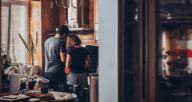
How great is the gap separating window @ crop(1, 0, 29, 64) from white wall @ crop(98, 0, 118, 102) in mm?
4224

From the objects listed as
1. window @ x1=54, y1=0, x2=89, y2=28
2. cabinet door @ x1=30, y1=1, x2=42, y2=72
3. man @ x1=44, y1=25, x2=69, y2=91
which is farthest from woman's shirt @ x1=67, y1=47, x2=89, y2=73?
cabinet door @ x1=30, y1=1, x2=42, y2=72

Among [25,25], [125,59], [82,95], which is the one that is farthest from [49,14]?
[125,59]

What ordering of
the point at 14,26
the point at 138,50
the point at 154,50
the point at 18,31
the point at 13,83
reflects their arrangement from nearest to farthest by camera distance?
1. the point at 154,50
2. the point at 138,50
3. the point at 13,83
4. the point at 14,26
5. the point at 18,31

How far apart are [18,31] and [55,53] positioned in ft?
10.1

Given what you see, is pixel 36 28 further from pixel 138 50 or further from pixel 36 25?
pixel 138 50

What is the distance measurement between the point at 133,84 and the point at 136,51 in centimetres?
26

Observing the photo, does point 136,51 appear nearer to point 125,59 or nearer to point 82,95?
point 125,59

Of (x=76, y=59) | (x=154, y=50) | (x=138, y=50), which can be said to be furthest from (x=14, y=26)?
(x=154, y=50)

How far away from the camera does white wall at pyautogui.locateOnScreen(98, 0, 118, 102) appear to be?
2146mm

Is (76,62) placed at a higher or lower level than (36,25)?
lower

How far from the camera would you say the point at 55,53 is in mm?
3467

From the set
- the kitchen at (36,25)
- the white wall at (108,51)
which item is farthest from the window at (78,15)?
the white wall at (108,51)

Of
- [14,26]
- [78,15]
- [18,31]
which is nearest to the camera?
[78,15]

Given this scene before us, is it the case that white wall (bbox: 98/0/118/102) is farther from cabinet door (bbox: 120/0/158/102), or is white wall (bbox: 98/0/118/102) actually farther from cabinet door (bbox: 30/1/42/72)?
cabinet door (bbox: 30/1/42/72)
